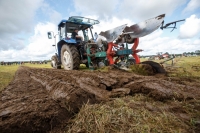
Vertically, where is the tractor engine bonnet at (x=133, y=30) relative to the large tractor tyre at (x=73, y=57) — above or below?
above

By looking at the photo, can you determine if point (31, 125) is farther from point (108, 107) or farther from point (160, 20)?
point (160, 20)

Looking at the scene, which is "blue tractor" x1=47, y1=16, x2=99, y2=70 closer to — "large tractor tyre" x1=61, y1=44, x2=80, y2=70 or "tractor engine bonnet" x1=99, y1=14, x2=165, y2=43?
"large tractor tyre" x1=61, y1=44, x2=80, y2=70

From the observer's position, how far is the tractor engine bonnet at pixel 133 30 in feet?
15.3

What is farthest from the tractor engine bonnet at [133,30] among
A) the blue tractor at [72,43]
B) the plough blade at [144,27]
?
the blue tractor at [72,43]

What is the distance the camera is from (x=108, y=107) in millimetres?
1610

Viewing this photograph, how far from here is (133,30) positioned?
5.20m

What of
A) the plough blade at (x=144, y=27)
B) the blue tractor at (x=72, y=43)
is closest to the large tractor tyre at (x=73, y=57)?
the blue tractor at (x=72, y=43)

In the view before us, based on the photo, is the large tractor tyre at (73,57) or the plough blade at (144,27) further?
the large tractor tyre at (73,57)

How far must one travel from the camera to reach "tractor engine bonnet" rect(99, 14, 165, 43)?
4.65 m

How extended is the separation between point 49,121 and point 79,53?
5.58 meters

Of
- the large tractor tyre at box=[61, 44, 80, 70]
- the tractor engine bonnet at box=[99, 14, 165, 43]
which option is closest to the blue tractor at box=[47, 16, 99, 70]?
the large tractor tyre at box=[61, 44, 80, 70]

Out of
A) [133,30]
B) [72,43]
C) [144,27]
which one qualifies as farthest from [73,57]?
[144,27]

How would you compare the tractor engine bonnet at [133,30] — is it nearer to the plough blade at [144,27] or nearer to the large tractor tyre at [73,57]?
the plough blade at [144,27]

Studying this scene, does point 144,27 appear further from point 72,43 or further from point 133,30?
point 72,43
